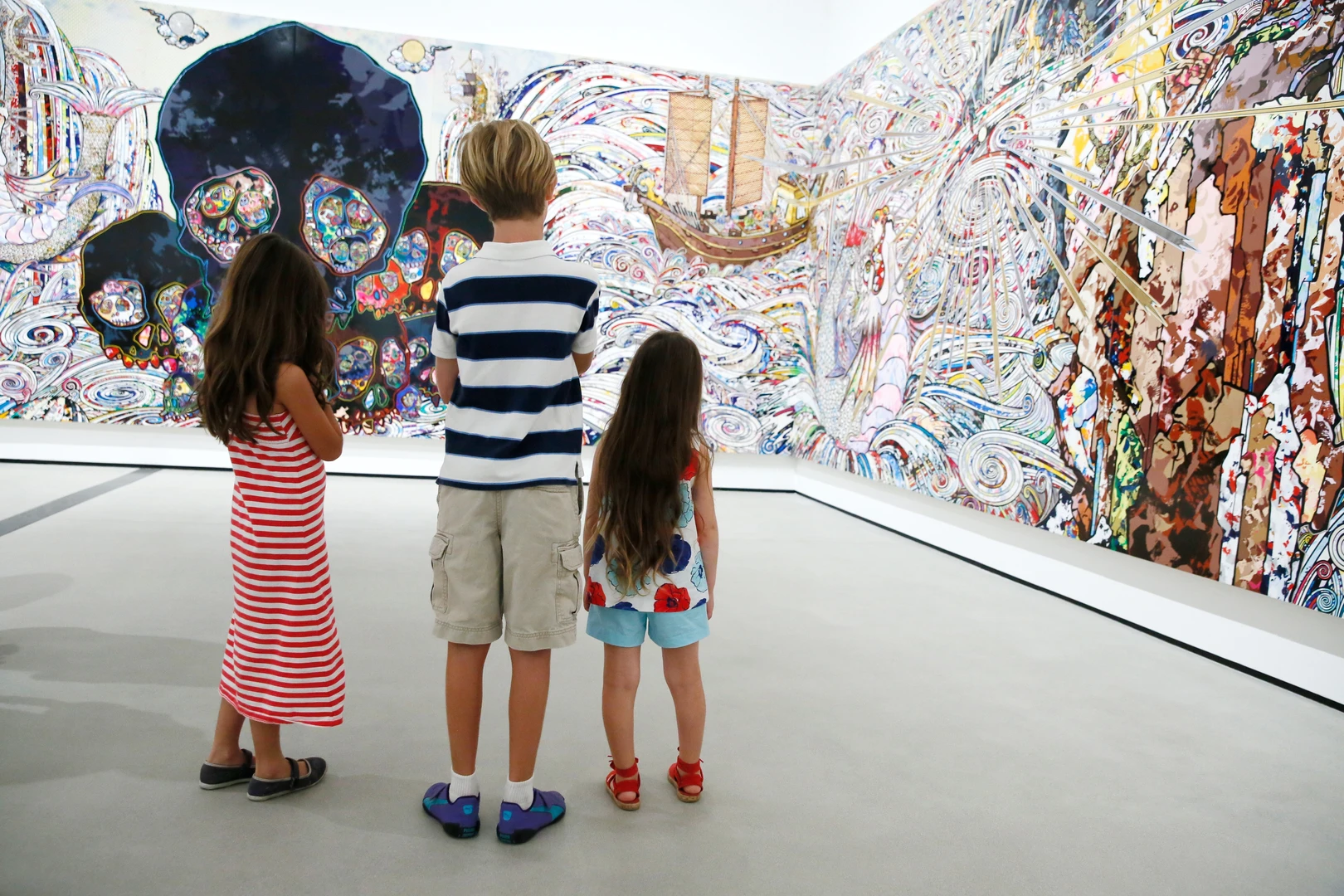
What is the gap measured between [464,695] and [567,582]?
0.28 m

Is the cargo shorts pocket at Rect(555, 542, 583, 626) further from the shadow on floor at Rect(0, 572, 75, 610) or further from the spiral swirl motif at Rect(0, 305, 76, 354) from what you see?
the spiral swirl motif at Rect(0, 305, 76, 354)

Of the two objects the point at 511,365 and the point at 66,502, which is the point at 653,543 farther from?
the point at 66,502

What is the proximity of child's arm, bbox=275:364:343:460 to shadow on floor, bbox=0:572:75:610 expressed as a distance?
1.74m

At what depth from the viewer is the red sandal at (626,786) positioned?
1.71 meters

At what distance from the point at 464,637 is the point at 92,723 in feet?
3.44

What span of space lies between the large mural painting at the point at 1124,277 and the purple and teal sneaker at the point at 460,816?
7.79ft

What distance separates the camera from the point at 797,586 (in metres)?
3.47

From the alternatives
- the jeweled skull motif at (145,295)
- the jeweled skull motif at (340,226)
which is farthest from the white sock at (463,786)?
the jeweled skull motif at (145,295)

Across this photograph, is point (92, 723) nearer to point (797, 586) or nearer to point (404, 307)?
point (797, 586)

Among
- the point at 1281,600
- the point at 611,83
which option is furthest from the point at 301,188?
the point at 1281,600

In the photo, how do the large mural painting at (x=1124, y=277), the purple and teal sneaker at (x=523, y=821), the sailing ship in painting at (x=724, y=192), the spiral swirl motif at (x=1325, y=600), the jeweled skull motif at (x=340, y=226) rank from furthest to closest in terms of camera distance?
the sailing ship in painting at (x=724, y=192) < the jeweled skull motif at (x=340, y=226) < the large mural painting at (x=1124, y=277) < the spiral swirl motif at (x=1325, y=600) < the purple and teal sneaker at (x=523, y=821)

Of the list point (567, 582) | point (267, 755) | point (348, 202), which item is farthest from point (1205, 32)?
point (348, 202)

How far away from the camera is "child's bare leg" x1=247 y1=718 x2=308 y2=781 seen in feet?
5.42

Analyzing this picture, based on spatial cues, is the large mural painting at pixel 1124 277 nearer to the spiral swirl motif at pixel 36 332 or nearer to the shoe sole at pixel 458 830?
the shoe sole at pixel 458 830
